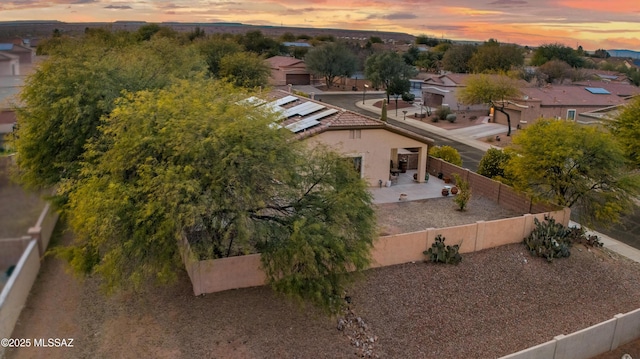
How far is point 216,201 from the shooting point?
13203 millimetres

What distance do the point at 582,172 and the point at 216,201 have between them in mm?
15802

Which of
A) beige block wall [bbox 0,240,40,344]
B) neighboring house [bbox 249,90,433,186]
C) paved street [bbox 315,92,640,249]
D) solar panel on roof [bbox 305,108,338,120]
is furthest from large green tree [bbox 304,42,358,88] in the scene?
beige block wall [bbox 0,240,40,344]

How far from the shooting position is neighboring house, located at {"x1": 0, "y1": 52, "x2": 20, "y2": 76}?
42969 mm

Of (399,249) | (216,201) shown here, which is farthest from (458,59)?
(216,201)

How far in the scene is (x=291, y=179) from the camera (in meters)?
14.3

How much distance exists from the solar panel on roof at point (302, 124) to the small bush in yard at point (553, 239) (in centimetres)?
1172

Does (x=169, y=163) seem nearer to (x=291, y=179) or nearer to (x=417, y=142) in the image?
(x=291, y=179)

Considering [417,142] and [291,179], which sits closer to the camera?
[291,179]

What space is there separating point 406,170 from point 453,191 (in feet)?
14.8

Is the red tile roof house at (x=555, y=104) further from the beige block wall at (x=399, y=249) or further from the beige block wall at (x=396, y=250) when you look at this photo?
the beige block wall at (x=399, y=249)

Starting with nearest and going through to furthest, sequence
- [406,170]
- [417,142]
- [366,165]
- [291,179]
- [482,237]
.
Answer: [291,179] < [482,237] < [366,165] < [417,142] < [406,170]

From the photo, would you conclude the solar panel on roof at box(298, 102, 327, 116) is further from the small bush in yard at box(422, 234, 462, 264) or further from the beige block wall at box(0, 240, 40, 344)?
the beige block wall at box(0, 240, 40, 344)

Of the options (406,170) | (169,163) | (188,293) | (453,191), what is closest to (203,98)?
(169,163)

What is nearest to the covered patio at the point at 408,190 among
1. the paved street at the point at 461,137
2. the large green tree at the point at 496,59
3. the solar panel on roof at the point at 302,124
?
the solar panel on roof at the point at 302,124
